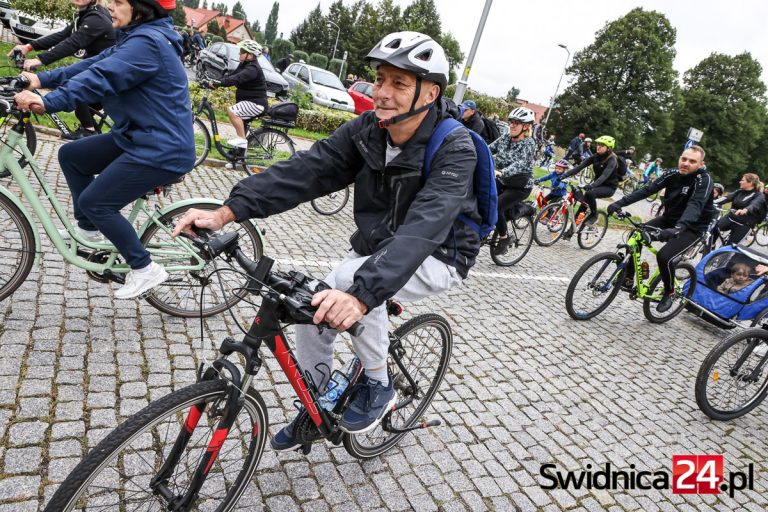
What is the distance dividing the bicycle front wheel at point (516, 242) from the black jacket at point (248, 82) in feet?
14.5

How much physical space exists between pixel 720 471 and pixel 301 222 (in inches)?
216

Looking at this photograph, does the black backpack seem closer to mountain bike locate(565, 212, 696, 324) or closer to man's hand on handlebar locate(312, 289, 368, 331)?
mountain bike locate(565, 212, 696, 324)

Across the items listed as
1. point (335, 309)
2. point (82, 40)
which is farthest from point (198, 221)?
point (82, 40)

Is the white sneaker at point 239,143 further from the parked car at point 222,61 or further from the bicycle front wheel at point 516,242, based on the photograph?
the parked car at point 222,61

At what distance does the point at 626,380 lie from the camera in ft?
16.7

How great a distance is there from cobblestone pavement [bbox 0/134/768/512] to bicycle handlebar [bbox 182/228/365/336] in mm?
1365

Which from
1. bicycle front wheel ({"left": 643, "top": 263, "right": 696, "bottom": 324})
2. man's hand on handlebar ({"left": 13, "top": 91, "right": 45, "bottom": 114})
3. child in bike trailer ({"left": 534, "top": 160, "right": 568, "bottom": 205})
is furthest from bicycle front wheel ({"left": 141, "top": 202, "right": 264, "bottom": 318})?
child in bike trailer ({"left": 534, "top": 160, "right": 568, "bottom": 205})

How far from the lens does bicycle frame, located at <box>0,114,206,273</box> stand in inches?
135

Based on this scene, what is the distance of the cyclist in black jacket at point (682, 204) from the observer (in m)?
5.80

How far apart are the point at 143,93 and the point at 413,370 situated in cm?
246

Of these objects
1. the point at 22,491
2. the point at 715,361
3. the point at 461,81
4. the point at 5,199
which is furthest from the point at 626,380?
the point at 461,81

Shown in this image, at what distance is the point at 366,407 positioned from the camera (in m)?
2.65

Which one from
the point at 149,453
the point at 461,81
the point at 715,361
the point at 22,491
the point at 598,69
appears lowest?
the point at 22,491

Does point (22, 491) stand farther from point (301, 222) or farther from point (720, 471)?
point (301, 222)
